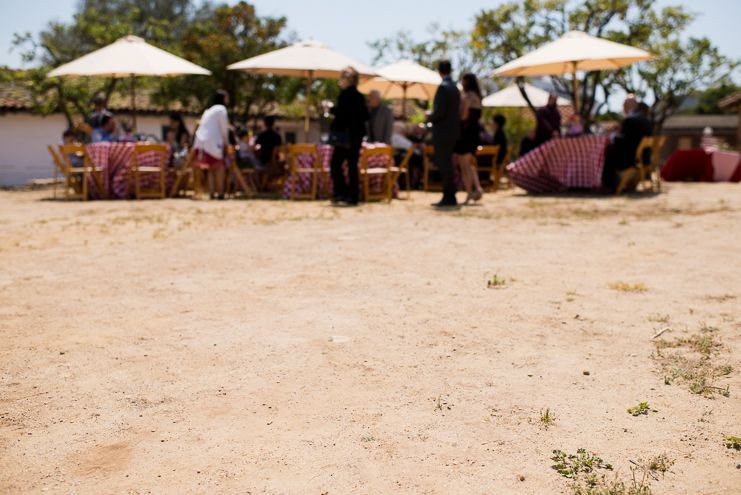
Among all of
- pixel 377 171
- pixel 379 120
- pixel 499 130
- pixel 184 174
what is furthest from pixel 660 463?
pixel 499 130

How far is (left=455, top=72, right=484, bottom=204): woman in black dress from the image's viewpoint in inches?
390

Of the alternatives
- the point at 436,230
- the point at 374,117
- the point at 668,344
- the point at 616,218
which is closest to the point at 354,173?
the point at 374,117

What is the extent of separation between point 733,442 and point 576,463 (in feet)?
2.00

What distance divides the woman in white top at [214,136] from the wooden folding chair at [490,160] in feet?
15.0

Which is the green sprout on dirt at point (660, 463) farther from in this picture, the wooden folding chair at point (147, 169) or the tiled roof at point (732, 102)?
the tiled roof at point (732, 102)

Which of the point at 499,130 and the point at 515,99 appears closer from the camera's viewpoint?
the point at 499,130

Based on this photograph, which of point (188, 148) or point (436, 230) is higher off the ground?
point (188, 148)

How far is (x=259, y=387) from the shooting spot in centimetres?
275

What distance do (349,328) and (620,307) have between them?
1766mm

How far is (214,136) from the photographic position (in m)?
10.3

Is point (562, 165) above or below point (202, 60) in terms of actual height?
below

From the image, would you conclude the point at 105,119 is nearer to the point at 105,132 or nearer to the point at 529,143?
the point at 105,132

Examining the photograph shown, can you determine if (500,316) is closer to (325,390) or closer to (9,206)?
(325,390)

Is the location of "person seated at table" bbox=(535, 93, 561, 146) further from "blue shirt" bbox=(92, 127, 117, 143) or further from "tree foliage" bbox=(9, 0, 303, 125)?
"tree foliage" bbox=(9, 0, 303, 125)
